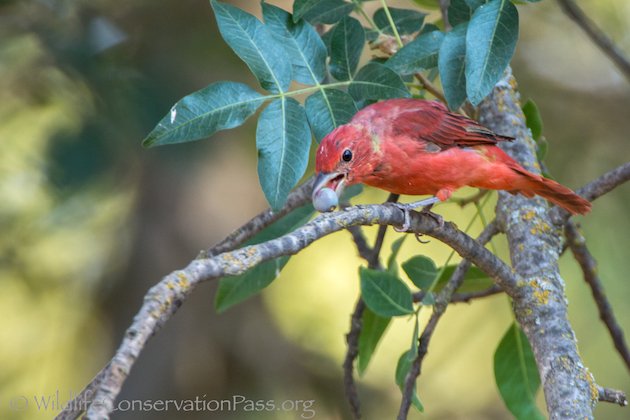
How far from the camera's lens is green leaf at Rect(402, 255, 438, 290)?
9.39 feet

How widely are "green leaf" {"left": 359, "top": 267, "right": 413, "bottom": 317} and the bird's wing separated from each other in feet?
1.69

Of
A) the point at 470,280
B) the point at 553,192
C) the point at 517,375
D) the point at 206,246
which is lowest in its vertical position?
the point at 206,246

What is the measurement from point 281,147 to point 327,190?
0.27 metres

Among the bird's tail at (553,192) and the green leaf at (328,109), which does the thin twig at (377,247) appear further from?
the green leaf at (328,109)

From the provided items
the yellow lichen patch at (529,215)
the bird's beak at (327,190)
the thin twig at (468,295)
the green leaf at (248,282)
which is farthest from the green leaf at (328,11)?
the thin twig at (468,295)

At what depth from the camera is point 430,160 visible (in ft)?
9.49

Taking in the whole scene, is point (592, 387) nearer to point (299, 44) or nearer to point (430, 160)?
point (430, 160)

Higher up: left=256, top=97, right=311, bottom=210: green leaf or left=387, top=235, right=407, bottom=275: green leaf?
left=256, top=97, right=311, bottom=210: green leaf

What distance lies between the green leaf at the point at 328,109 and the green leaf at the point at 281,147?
7cm

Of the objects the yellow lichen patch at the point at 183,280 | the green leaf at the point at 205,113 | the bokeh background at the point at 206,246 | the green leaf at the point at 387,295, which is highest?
the yellow lichen patch at the point at 183,280

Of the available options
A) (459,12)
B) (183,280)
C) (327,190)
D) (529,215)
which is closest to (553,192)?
(529,215)

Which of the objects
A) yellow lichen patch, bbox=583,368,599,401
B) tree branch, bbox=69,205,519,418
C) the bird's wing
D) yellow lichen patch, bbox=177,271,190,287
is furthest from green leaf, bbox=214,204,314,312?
yellow lichen patch, bbox=177,271,190,287

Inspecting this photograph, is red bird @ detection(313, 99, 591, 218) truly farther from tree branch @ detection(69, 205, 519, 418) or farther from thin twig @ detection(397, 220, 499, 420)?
tree branch @ detection(69, 205, 519, 418)

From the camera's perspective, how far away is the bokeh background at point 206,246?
453 centimetres
